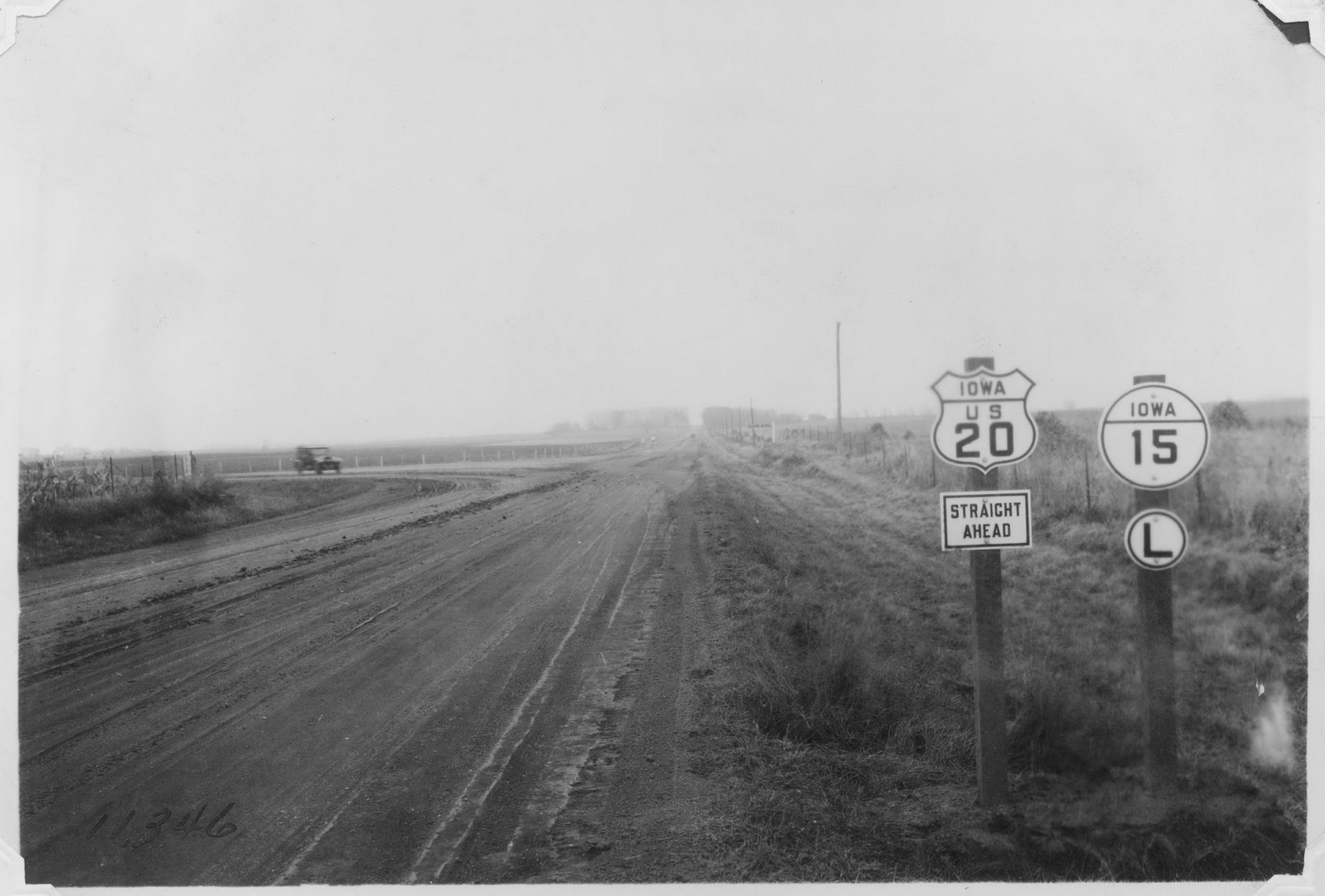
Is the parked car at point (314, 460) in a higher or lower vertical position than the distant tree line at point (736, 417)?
lower

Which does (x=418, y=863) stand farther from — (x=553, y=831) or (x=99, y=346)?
(x=99, y=346)

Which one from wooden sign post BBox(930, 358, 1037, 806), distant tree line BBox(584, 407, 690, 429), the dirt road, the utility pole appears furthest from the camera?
distant tree line BBox(584, 407, 690, 429)

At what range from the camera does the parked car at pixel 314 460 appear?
3.49 meters

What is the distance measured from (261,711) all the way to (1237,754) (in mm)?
3982

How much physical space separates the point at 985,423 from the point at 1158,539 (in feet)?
2.54

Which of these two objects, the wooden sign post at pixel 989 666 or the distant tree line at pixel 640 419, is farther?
the distant tree line at pixel 640 419

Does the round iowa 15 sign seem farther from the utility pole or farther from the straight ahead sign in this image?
the utility pole

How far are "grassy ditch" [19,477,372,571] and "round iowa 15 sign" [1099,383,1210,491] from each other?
11.8ft

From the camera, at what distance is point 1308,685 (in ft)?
9.55

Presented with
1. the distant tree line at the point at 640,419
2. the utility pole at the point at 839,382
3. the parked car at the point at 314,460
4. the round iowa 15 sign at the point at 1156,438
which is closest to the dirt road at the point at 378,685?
the distant tree line at the point at 640,419

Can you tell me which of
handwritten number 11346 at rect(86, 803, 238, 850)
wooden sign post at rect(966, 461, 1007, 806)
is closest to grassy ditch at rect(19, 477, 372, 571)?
handwritten number 11346 at rect(86, 803, 238, 850)

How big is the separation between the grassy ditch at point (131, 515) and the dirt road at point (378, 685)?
79mm

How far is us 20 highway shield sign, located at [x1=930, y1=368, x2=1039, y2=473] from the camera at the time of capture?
2854 mm

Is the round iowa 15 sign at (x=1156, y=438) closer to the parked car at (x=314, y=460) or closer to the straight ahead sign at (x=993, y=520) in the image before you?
the straight ahead sign at (x=993, y=520)
